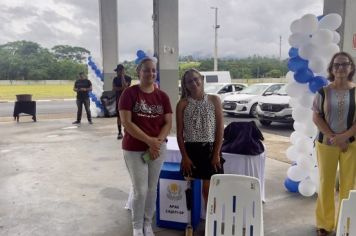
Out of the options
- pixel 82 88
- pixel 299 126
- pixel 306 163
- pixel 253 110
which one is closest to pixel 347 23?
pixel 299 126

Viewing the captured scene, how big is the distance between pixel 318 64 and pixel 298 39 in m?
0.35

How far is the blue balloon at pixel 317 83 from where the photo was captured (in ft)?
12.1

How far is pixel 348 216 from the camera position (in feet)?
6.54

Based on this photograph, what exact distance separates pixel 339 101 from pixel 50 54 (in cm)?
3875

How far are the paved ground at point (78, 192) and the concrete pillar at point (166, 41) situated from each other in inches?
100

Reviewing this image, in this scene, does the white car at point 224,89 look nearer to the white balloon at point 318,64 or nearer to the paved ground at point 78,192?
the paved ground at point 78,192

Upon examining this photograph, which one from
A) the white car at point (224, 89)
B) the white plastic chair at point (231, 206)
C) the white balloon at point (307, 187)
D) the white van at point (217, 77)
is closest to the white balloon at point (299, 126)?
the white balloon at point (307, 187)

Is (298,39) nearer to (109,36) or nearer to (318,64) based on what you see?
(318,64)

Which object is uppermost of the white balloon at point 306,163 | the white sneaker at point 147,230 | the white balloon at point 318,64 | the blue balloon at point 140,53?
the blue balloon at point 140,53

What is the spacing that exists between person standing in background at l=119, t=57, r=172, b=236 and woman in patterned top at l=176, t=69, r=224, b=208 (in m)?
0.15

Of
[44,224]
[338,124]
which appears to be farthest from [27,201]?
[338,124]

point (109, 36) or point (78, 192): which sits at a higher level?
point (109, 36)

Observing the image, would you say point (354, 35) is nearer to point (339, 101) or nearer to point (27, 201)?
point (339, 101)

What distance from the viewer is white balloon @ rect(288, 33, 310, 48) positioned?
12.2 feet
